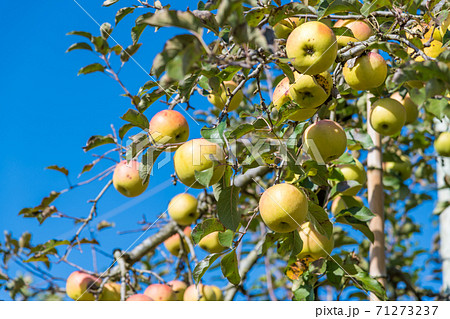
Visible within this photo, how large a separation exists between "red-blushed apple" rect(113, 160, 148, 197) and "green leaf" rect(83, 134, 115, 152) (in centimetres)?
11

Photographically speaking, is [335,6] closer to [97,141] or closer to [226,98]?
[226,98]

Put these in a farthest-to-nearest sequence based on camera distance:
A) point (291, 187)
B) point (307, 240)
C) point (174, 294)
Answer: point (174, 294) → point (307, 240) → point (291, 187)

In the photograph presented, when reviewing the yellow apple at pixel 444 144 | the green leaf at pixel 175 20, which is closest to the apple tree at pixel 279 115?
the green leaf at pixel 175 20

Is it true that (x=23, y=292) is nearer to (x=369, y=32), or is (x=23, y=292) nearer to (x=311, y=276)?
(x=311, y=276)

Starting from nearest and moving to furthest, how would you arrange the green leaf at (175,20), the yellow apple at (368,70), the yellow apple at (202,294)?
the green leaf at (175,20) → the yellow apple at (368,70) → the yellow apple at (202,294)

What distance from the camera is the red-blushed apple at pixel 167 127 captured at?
1502 mm

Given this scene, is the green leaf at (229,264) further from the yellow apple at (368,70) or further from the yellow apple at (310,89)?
the yellow apple at (368,70)

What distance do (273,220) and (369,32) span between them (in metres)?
0.63

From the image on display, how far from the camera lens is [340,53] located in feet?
4.65

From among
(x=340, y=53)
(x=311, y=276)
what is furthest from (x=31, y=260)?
(x=340, y=53)

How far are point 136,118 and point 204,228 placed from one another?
373 millimetres

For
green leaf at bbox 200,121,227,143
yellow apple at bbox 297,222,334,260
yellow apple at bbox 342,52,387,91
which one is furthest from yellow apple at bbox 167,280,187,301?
yellow apple at bbox 342,52,387,91

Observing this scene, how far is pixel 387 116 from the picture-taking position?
5.14 ft

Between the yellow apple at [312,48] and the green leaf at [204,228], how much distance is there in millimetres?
499
